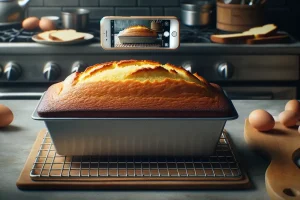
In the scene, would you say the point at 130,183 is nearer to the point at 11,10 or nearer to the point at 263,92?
the point at 263,92

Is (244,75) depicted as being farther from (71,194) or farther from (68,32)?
(71,194)

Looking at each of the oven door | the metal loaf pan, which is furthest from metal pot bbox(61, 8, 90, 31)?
the metal loaf pan

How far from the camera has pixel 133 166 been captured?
1.14m

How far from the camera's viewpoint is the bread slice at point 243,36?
8.10 feet

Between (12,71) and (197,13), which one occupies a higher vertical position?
(197,13)

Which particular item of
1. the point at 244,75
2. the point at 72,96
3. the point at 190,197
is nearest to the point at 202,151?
the point at 190,197

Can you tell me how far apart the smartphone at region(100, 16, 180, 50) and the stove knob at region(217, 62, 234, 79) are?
104cm

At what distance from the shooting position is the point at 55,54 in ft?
8.05

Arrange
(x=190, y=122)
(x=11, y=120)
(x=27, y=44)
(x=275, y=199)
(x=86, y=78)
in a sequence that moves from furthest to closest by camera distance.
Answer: (x=27, y=44) < (x=11, y=120) < (x=86, y=78) < (x=190, y=122) < (x=275, y=199)

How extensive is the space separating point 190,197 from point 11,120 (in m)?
0.58

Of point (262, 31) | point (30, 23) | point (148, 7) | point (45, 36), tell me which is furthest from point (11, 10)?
point (262, 31)

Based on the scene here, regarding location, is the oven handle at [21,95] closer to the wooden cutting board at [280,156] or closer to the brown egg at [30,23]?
the brown egg at [30,23]

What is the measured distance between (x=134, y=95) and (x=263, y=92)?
4.71 ft

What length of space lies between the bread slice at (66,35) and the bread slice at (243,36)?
61 cm
